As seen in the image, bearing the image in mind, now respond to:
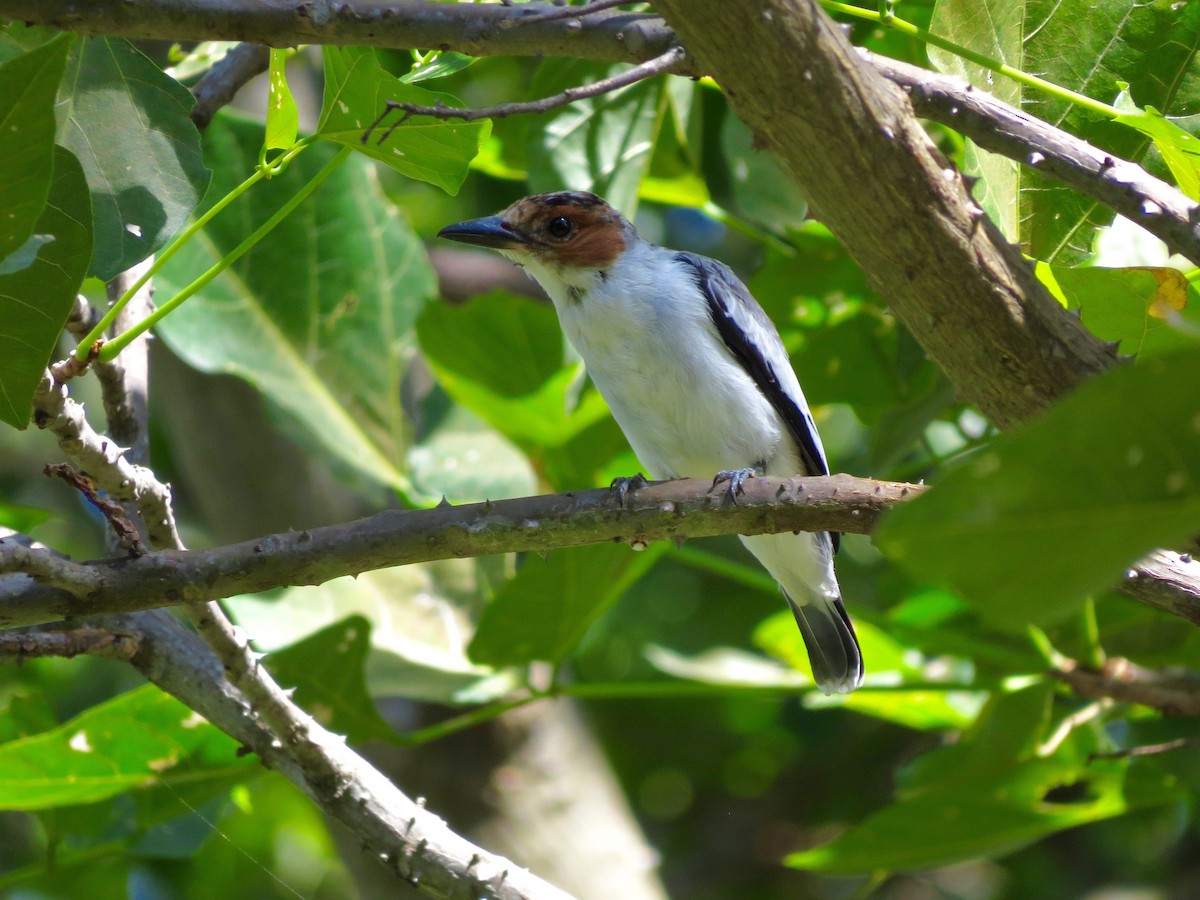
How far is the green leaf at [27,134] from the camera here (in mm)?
1475

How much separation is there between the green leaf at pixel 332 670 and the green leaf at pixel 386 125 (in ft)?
4.05

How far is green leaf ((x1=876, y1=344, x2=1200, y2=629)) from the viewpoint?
1015mm

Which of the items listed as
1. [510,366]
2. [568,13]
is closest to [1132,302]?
[568,13]

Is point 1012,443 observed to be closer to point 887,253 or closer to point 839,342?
point 887,253

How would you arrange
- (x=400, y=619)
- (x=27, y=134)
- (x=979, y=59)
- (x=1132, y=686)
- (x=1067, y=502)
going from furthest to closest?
(x=400, y=619) < (x=1132, y=686) < (x=979, y=59) < (x=27, y=134) < (x=1067, y=502)

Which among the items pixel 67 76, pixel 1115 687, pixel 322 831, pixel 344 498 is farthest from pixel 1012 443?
pixel 322 831

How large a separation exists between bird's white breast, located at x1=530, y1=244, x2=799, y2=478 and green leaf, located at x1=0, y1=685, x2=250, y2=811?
1464mm

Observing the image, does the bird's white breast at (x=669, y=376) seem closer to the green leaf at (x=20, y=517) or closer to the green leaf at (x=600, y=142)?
the green leaf at (x=600, y=142)

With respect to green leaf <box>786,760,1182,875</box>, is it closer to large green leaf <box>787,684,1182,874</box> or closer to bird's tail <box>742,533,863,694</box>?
large green leaf <box>787,684,1182,874</box>

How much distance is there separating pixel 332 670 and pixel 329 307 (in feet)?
4.69

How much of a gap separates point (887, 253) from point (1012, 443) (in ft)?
3.41

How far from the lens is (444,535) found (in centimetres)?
190

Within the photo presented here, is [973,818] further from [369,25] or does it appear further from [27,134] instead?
[27,134]

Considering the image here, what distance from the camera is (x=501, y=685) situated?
346 centimetres
